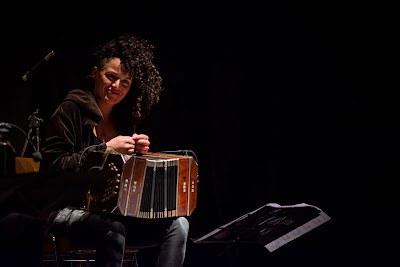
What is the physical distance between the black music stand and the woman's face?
89 cm

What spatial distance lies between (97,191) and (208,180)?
1594 millimetres

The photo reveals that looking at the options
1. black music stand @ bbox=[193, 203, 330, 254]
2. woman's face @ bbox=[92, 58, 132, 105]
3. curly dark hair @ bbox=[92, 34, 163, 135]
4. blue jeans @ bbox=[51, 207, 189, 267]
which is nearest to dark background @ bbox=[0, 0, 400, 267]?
curly dark hair @ bbox=[92, 34, 163, 135]

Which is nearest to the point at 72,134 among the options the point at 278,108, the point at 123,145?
the point at 123,145

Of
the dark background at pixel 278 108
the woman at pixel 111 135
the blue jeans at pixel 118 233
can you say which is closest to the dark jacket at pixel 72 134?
the woman at pixel 111 135

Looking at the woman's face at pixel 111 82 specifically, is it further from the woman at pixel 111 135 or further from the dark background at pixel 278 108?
the dark background at pixel 278 108

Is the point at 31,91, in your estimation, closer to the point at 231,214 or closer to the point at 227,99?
the point at 227,99

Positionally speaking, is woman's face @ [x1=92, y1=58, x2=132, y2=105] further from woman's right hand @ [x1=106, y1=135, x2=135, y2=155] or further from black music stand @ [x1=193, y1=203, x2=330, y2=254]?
black music stand @ [x1=193, y1=203, x2=330, y2=254]

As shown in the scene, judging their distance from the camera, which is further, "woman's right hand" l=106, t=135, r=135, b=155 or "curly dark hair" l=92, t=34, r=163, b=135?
"curly dark hair" l=92, t=34, r=163, b=135

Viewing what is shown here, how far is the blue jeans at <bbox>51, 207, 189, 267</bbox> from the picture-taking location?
2.56m

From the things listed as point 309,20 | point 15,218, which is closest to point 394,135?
point 309,20

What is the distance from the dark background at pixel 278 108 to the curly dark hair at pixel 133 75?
849 mm

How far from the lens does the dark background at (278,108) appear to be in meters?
4.02

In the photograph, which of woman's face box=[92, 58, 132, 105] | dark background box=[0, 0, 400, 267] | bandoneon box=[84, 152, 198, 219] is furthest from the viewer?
dark background box=[0, 0, 400, 267]

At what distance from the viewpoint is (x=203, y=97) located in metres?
4.18
